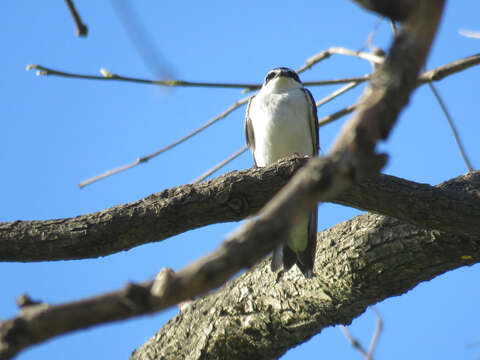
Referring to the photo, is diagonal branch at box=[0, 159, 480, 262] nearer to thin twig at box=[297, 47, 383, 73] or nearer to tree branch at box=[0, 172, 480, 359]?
tree branch at box=[0, 172, 480, 359]

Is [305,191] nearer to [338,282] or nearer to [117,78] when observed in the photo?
[117,78]

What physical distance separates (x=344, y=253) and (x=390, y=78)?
330 centimetres

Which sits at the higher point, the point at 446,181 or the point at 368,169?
the point at 446,181

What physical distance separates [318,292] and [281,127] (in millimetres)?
2681

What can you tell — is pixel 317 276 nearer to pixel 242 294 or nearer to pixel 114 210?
pixel 242 294

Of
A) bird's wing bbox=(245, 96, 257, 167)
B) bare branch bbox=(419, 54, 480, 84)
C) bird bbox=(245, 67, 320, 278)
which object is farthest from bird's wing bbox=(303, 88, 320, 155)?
bare branch bbox=(419, 54, 480, 84)

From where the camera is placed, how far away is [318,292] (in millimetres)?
4707

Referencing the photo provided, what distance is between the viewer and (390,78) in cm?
145

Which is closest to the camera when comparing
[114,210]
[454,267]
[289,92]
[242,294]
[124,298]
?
[124,298]

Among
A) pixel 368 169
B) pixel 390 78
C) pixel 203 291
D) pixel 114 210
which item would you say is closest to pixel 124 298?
pixel 203 291

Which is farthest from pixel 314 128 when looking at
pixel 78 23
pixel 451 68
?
pixel 78 23

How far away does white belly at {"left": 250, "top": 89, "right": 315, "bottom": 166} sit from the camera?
6980mm

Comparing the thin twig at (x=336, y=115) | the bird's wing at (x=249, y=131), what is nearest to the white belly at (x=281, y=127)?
the bird's wing at (x=249, y=131)

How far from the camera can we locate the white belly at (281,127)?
22.9ft
